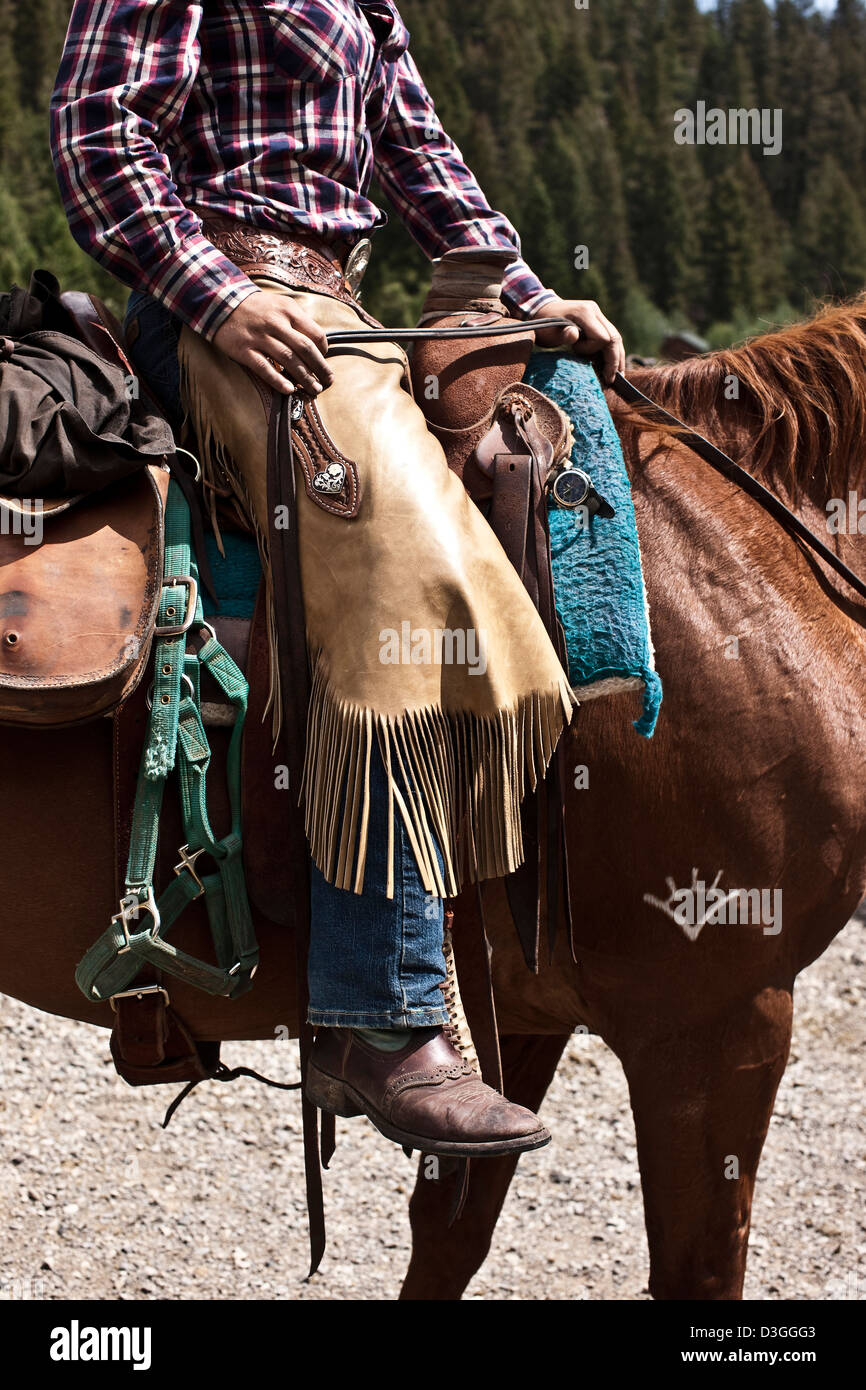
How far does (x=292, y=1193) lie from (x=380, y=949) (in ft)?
8.25

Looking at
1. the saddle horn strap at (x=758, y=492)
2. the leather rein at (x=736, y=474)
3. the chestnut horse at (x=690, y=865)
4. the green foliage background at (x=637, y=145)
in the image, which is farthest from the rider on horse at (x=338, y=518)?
the green foliage background at (x=637, y=145)

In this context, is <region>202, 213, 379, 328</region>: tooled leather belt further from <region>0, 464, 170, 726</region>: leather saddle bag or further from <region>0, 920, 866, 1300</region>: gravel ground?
<region>0, 920, 866, 1300</region>: gravel ground

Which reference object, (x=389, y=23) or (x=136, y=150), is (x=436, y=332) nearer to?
(x=136, y=150)

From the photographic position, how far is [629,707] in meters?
2.23

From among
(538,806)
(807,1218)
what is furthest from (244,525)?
(807,1218)

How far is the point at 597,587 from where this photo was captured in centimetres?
215

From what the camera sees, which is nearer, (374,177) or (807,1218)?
(374,177)

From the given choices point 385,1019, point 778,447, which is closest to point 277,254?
point 778,447

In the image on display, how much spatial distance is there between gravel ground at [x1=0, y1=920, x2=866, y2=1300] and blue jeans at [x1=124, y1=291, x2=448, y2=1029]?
1.98m

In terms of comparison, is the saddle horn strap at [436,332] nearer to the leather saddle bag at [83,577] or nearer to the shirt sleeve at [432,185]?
the shirt sleeve at [432,185]

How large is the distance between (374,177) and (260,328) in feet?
2.55

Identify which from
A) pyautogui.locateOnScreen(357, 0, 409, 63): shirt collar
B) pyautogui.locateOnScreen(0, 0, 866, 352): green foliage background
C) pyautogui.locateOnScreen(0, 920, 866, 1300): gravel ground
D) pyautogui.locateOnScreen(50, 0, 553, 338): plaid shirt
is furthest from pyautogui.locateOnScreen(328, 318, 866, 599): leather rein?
pyautogui.locateOnScreen(0, 0, 866, 352): green foliage background
